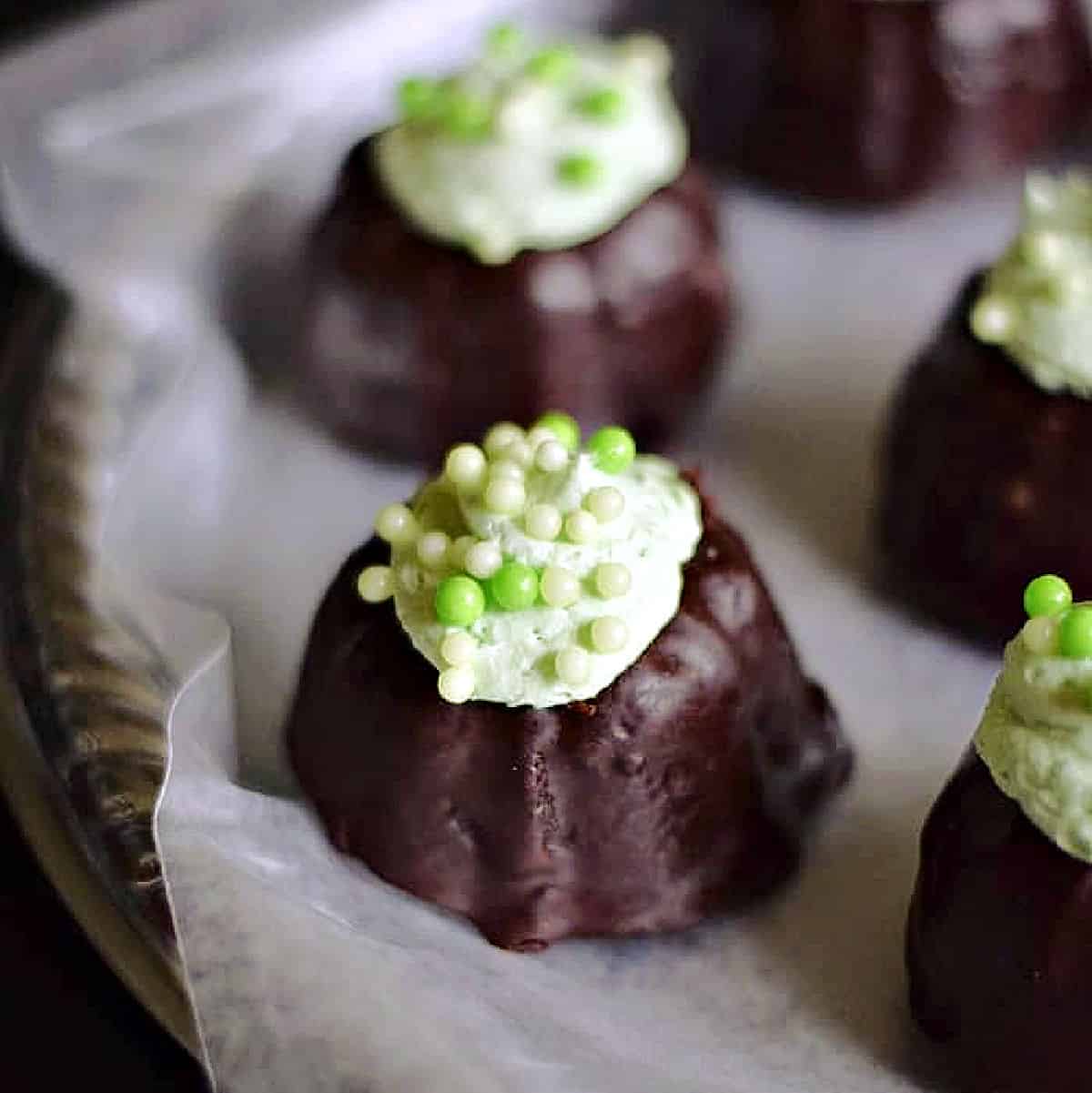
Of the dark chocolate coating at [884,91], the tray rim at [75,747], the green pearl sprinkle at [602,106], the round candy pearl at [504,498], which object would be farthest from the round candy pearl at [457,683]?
the dark chocolate coating at [884,91]

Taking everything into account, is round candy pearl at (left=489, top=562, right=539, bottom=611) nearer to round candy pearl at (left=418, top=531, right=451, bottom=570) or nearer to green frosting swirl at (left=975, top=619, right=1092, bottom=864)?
round candy pearl at (left=418, top=531, right=451, bottom=570)

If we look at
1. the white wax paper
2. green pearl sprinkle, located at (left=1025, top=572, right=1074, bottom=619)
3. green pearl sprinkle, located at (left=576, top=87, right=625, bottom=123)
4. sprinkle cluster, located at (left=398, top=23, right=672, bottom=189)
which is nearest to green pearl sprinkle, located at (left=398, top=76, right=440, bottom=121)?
sprinkle cluster, located at (left=398, top=23, right=672, bottom=189)

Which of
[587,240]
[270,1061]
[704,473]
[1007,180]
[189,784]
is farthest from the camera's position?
[1007,180]

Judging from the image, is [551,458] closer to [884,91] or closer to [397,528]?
[397,528]

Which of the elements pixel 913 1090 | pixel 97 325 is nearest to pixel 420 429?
pixel 97 325

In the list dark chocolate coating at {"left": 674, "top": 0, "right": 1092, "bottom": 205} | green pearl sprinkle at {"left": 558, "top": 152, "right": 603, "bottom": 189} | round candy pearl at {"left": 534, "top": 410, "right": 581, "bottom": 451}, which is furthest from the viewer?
dark chocolate coating at {"left": 674, "top": 0, "right": 1092, "bottom": 205}

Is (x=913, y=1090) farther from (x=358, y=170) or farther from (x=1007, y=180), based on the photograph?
(x=1007, y=180)
